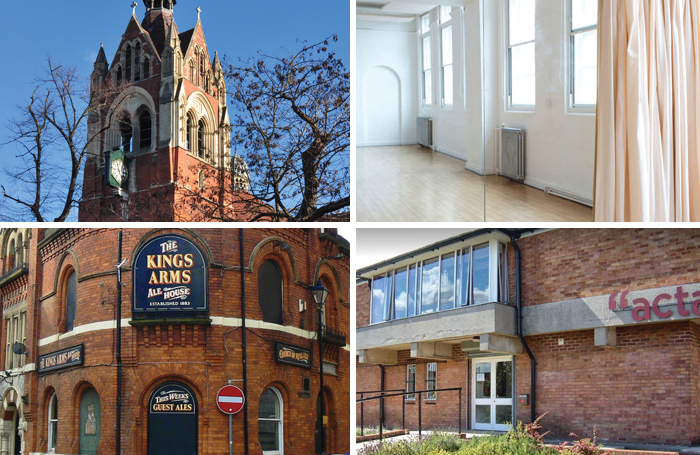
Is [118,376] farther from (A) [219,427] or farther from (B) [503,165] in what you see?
(B) [503,165]

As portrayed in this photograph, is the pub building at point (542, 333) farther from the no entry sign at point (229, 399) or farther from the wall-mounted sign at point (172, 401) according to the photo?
the wall-mounted sign at point (172, 401)

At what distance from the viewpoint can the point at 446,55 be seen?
3.43 metres

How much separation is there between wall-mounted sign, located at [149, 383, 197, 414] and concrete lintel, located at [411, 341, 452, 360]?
3.22ft

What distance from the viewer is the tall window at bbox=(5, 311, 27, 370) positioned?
3.27 m

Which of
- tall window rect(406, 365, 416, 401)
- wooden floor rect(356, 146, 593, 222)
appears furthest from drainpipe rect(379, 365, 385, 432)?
wooden floor rect(356, 146, 593, 222)

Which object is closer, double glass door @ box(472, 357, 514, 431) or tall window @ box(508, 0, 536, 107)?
double glass door @ box(472, 357, 514, 431)

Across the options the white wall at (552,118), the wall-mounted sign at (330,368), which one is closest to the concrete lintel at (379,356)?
the wall-mounted sign at (330,368)

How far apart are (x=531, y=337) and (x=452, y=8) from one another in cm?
157

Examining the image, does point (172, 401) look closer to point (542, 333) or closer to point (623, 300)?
point (542, 333)

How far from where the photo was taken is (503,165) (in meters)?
3.47

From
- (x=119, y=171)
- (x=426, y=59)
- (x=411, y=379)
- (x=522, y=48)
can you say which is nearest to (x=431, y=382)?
(x=411, y=379)

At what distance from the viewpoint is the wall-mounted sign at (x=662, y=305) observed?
2.86 metres

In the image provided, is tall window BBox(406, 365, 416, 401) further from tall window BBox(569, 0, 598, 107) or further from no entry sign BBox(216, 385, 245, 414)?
tall window BBox(569, 0, 598, 107)

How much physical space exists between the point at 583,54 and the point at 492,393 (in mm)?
1630
